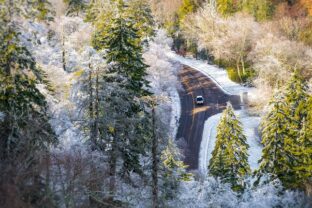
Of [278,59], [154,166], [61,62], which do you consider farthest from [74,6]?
[154,166]

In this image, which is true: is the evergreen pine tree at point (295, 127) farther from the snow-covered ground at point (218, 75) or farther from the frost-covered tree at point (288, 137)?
the snow-covered ground at point (218, 75)

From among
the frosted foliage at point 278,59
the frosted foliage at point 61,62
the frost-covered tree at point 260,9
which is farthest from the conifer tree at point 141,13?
the frost-covered tree at point 260,9

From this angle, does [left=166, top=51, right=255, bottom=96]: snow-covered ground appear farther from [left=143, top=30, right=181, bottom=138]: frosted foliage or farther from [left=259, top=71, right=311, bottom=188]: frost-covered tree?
[left=259, top=71, right=311, bottom=188]: frost-covered tree

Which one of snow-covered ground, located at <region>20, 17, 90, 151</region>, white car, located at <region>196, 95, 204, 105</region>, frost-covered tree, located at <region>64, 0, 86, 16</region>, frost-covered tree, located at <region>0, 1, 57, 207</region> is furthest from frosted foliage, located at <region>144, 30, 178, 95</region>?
frost-covered tree, located at <region>0, 1, 57, 207</region>

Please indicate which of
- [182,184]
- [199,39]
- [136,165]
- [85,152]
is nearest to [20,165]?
[85,152]

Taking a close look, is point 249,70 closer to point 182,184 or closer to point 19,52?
point 182,184

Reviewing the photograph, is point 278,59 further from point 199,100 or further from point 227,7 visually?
point 227,7
